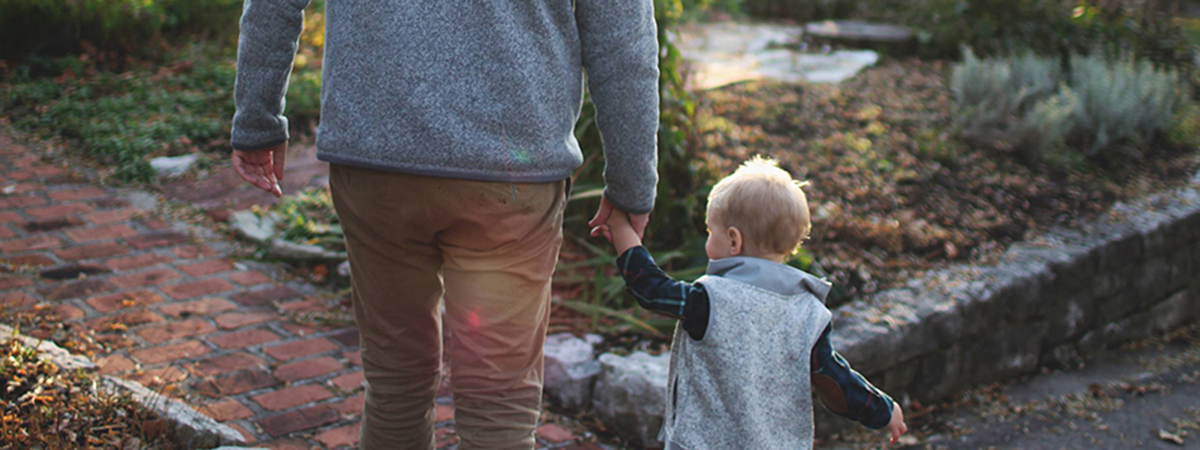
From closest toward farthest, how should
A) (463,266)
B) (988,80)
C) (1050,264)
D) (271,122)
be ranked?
(463,266) < (271,122) < (1050,264) < (988,80)

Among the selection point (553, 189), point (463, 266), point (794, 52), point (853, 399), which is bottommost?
point (794, 52)

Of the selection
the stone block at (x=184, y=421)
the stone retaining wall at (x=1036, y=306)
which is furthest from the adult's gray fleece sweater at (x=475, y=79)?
the stone retaining wall at (x=1036, y=306)

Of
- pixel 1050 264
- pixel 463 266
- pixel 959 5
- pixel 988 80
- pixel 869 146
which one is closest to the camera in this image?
pixel 463 266

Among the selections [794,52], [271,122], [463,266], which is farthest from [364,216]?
[794,52]

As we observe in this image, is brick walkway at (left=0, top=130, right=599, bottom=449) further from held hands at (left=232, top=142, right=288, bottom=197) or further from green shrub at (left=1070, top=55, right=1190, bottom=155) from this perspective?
green shrub at (left=1070, top=55, right=1190, bottom=155)

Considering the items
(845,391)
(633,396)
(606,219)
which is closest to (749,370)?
(845,391)

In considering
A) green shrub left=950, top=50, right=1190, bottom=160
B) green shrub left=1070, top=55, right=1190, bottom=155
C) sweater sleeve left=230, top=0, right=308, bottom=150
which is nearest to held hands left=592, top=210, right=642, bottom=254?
sweater sleeve left=230, top=0, right=308, bottom=150

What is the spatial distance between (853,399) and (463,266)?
0.77 metres

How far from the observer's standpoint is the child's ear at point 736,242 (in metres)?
1.96

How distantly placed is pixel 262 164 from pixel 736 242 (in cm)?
99

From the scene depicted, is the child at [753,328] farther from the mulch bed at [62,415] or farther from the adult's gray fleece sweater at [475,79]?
the mulch bed at [62,415]

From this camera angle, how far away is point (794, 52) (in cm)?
745

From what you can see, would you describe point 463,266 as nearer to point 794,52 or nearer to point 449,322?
point 449,322

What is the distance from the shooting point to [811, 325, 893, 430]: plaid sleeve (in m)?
1.94
